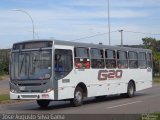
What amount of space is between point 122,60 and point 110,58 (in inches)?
60.0

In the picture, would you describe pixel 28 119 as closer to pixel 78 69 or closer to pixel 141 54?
pixel 78 69

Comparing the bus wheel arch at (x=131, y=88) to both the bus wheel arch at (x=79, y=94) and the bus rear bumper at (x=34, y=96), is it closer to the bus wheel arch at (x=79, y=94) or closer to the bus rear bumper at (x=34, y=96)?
the bus wheel arch at (x=79, y=94)

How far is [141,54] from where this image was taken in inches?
1113

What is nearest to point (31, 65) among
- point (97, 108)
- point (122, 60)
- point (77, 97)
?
point (77, 97)

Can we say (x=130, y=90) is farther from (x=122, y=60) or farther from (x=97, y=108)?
(x=97, y=108)

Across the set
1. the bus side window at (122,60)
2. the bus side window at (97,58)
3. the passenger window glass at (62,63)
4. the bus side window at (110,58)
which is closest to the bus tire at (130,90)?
the bus side window at (122,60)

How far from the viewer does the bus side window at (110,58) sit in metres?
24.1

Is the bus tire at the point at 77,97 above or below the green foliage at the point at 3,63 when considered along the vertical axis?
below

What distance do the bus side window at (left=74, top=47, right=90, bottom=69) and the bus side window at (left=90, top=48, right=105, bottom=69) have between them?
0.47 m

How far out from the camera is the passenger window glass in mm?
19859

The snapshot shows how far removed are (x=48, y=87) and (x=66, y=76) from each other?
1.27 meters

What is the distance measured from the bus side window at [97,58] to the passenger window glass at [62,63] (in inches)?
83.2

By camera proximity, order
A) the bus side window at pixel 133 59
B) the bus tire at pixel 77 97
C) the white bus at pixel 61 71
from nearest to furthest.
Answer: the white bus at pixel 61 71
the bus tire at pixel 77 97
the bus side window at pixel 133 59

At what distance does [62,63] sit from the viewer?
20.2 m
